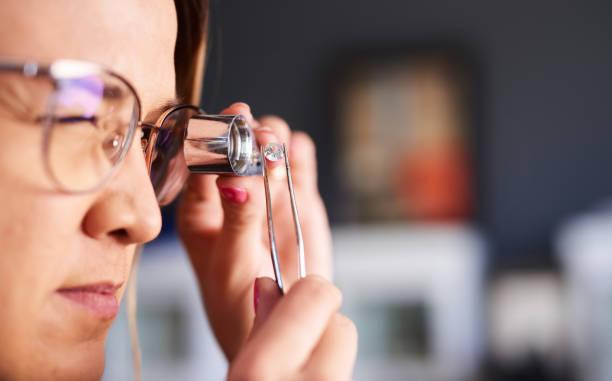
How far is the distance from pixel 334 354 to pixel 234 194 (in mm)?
324

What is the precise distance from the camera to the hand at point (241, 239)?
996 mm

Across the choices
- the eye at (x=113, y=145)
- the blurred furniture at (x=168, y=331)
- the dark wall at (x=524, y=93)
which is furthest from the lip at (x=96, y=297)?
the dark wall at (x=524, y=93)

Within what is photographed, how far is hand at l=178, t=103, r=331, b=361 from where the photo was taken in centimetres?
100

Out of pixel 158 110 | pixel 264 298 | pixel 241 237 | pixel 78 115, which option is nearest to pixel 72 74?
pixel 78 115

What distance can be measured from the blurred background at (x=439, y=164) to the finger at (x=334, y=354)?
2.71 metres

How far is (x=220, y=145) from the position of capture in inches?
31.7

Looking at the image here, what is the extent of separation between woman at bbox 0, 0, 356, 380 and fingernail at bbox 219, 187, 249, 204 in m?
0.16

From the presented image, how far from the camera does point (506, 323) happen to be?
11.7 feet

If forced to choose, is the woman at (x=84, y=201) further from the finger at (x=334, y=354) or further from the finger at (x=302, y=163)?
the finger at (x=302, y=163)

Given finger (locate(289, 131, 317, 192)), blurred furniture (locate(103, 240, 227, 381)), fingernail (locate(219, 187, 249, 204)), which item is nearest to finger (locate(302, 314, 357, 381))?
fingernail (locate(219, 187, 249, 204))

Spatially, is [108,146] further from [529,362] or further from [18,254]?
[529,362]

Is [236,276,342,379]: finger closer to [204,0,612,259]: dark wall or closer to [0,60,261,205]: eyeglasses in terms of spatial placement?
[0,60,261,205]: eyeglasses

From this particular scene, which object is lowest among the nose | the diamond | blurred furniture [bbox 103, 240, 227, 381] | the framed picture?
blurred furniture [bbox 103, 240, 227, 381]

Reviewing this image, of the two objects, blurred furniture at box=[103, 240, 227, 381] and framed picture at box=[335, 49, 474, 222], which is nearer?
blurred furniture at box=[103, 240, 227, 381]
